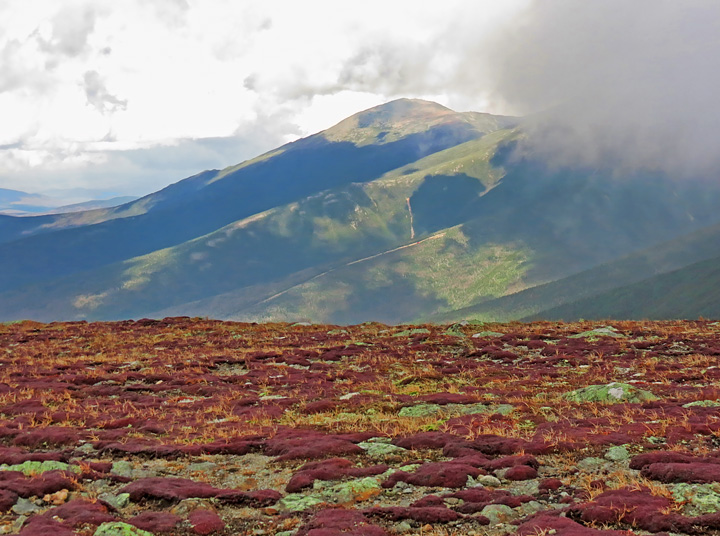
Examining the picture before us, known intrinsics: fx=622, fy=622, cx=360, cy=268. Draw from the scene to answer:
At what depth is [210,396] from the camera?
1280 inches

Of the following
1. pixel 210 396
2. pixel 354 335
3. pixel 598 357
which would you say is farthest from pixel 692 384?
pixel 354 335

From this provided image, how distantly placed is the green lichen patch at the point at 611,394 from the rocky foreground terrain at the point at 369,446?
0.32 feet

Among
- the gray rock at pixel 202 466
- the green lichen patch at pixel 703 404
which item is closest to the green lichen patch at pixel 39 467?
the gray rock at pixel 202 466

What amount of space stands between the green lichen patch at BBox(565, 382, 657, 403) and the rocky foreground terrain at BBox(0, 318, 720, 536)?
0.32 ft

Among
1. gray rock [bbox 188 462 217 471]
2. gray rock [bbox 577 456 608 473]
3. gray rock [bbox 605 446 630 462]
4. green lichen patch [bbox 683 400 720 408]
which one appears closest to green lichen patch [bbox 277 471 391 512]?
gray rock [bbox 188 462 217 471]

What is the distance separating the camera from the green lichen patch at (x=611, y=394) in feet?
85.9

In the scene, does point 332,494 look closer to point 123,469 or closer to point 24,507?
point 123,469

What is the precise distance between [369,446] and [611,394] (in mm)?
12472

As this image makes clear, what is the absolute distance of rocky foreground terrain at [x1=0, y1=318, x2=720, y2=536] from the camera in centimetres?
1354

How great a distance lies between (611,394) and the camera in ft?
87.7

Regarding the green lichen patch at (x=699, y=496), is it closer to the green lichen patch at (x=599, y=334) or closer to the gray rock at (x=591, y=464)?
the gray rock at (x=591, y=464)

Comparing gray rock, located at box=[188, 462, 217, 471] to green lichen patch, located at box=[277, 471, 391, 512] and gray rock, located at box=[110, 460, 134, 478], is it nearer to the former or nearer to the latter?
gray rock, located at box=[110, 460, 134, 478]

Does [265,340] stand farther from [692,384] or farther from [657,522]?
[657,522]

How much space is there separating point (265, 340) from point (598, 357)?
102 feet
